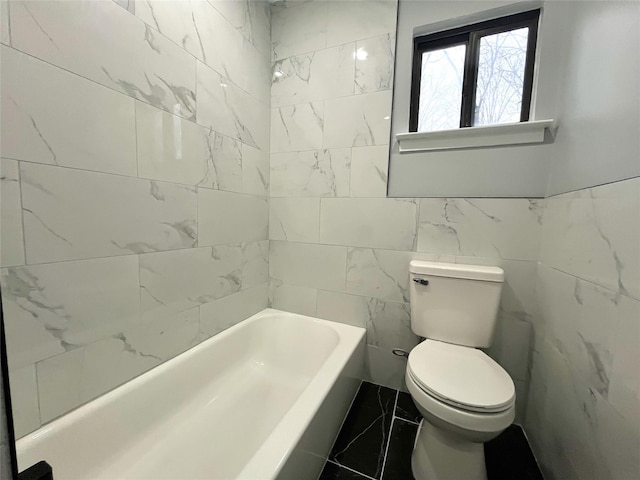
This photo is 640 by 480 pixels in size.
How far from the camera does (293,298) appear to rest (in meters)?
1.96

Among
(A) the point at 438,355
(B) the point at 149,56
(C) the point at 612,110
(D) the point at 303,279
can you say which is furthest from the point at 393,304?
(B) the point at 149,56

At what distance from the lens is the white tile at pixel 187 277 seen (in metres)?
1.19

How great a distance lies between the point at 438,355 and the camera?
1268 mm

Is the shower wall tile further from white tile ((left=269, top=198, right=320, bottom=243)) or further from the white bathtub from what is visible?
white tile ((left=269, top=198, right=320, bottom=243))

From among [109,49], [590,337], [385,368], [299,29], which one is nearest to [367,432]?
[385,368]

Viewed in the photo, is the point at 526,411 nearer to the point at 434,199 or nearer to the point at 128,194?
the point at 434,199

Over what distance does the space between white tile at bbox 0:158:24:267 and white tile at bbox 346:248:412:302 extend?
145 cm

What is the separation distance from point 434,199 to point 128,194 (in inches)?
59.1

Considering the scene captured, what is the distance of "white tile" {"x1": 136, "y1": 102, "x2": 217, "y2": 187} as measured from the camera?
1126 millimetres

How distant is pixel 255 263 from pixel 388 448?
1281mm

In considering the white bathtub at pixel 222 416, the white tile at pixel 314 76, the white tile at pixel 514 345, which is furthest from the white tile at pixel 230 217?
the white tile at pixel 514 345

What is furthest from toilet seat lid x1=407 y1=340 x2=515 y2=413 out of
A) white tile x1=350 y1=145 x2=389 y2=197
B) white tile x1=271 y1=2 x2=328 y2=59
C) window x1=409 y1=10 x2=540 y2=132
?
white tile x1=271 y1=2 x2=328 y2=59

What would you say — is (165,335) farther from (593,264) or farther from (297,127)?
(593,264)

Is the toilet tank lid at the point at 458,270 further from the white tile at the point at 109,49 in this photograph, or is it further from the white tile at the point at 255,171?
the white tile at the point at 109,49
